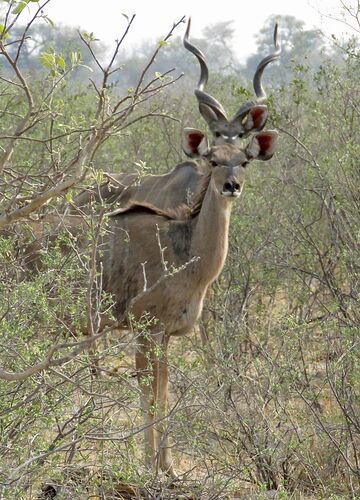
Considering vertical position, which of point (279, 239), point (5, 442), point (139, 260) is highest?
point (279, 239)

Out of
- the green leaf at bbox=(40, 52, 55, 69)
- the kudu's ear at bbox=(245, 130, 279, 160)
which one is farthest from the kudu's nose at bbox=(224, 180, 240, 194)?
the green leaf at bbox=(40, 52, 55, 69)

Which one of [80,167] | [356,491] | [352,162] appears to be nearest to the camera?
[80,167]

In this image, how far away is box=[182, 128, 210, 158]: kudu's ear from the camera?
18.1 ft

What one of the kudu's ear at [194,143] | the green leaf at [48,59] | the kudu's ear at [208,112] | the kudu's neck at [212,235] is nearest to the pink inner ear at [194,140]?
the kudu's ear at [194,143]

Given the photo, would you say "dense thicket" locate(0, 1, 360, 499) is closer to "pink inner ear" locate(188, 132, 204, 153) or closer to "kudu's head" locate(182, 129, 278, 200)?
"kudu's head" locate(182, 129, 278, 200)

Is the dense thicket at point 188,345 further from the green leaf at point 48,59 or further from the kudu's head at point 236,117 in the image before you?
the kudu's head at point 236,117

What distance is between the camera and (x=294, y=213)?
6457 mm

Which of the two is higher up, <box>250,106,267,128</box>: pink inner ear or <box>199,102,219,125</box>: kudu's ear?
<box>199,102,219,125</box>: kudu's ear

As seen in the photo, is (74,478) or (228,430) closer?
(74,478)

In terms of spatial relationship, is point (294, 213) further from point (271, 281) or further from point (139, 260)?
point (139, 260)

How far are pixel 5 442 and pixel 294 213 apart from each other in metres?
3.43

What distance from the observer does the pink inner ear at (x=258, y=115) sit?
5.78m

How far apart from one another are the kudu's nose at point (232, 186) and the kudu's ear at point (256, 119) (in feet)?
2.35

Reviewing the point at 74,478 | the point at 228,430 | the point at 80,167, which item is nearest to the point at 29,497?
the point at 74,478
